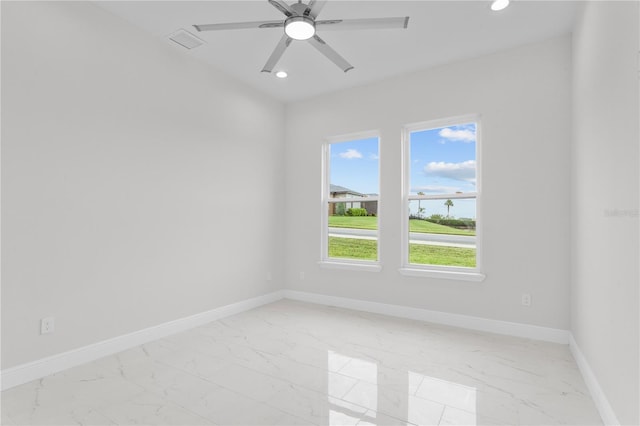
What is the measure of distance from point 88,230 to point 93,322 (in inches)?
31.0

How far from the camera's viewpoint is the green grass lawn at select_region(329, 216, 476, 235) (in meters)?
3.84

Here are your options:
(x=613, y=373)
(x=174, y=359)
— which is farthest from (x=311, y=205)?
(x=613, y=373)

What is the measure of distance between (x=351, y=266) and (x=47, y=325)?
316cm

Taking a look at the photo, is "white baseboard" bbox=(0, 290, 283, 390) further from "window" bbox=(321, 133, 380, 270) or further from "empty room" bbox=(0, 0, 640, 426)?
"window" bbox=(321, 133, 380, 270)

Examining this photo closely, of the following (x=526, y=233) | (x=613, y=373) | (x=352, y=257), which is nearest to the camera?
(x=613, y=373)

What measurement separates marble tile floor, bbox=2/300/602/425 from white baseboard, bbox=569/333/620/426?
0.06 m

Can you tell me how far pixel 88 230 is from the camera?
2.74m

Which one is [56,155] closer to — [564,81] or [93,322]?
[93,322]

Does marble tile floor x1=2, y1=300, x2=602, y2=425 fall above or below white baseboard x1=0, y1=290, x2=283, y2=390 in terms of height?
below

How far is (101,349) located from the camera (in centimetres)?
279

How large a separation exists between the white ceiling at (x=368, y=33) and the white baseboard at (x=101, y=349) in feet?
9.58

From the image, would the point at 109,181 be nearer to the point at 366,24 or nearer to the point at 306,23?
the point at 306,23

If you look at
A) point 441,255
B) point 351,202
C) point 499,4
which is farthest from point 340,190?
point 499,4

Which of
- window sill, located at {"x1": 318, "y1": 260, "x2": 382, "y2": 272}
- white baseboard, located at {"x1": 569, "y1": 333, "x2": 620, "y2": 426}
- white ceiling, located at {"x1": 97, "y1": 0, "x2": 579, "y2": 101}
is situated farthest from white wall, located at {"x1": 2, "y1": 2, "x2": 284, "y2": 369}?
white baseboard, located at {"x1": 569, "y1": 333, "x2": 620, "y2": 426}
